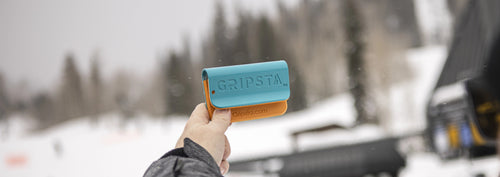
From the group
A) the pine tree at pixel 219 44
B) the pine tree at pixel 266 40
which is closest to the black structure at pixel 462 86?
the pine tree at pixel 266 40

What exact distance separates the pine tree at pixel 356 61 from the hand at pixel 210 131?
266 centimetres

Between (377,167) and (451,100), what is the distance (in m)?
0.71

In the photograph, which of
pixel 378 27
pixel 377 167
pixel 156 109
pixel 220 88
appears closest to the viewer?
pixel 220 88

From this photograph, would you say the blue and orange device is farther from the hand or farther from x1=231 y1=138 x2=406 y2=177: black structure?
x1=231 y1=138 x2=406 y2=177: black structure

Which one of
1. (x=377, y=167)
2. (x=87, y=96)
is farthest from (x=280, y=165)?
(x=87, y=96)

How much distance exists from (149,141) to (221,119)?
2.54 m

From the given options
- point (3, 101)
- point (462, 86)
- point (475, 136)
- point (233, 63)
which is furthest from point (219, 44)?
point (475, 136)

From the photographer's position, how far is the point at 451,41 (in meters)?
2.93

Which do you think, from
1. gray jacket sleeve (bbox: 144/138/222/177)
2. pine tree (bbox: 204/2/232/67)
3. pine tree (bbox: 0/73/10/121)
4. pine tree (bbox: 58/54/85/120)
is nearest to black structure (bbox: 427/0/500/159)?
pine tree (bbox: 204/2/232/67)

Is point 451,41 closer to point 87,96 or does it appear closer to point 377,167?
point 377,167

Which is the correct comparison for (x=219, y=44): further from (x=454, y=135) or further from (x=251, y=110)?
(x=251, y=110)

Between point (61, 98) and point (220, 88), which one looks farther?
point (61, 98)

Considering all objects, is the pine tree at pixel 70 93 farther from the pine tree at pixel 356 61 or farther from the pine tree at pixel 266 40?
the pine tree at pixel 356 61

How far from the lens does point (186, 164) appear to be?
0.28 metres
